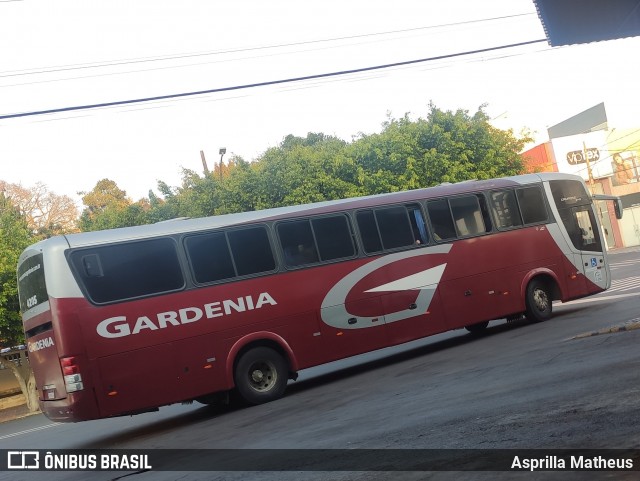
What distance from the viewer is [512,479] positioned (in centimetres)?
605

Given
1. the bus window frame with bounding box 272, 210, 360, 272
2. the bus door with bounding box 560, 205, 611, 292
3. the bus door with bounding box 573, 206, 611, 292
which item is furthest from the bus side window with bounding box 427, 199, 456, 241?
the bus door with bounding box 573, 206, 611, 292

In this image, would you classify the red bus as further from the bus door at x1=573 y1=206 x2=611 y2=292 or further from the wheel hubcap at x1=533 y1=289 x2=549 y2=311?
the bus door at x1=573 y1=206 x2=611 y2=292

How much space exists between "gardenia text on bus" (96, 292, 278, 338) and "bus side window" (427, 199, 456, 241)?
4488mm

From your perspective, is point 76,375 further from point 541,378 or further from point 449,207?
point 449,207

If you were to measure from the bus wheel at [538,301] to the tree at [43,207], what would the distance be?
43.0 metres

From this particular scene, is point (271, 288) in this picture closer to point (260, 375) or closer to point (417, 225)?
point (260, 375)

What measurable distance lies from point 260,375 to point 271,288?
1545 mm

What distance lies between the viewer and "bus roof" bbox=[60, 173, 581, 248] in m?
13.1

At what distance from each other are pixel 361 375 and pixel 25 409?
18.1 m

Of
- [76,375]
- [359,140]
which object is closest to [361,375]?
[76,375]

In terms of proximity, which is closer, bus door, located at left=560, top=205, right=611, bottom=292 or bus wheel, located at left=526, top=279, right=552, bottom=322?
bus wheel, located at left=526, top=279, right=552, bottom=322

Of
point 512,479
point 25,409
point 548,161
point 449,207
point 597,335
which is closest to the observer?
point 512,479

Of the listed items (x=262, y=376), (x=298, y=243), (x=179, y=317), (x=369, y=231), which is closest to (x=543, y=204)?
(x=369, y=231)

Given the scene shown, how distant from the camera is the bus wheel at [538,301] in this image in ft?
62.0
